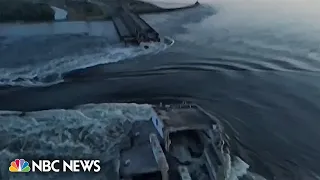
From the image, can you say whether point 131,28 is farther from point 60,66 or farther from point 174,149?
point 174,149

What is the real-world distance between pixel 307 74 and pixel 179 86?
6.11 meters

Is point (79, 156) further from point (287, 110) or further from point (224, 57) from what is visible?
point (224, 57)

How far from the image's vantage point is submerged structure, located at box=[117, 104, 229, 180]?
9078 mm

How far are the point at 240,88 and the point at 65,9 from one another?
56.8 feet

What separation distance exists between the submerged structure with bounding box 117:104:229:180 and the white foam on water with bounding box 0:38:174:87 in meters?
6.11

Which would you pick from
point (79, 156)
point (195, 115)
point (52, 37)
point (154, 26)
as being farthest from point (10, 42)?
point (195, 115)

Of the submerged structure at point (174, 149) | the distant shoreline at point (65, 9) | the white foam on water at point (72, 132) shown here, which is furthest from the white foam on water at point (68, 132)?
the distant shoreline at point (65, 9)

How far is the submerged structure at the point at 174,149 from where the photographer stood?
908cm

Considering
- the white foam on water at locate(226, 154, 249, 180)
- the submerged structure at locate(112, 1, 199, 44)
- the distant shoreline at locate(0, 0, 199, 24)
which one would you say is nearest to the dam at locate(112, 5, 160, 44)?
the submerged structure at locate(112, 1, 199, 44)

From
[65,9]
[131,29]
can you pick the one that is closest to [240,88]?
[131,29]

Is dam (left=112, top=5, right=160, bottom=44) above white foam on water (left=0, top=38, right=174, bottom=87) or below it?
above

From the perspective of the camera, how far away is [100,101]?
13.8m

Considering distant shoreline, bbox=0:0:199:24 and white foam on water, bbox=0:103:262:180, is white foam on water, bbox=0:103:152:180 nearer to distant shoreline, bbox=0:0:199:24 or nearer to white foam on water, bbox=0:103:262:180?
white foam on water, bbox=0:103:262:180

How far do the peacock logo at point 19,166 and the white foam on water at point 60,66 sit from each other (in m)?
5.62
